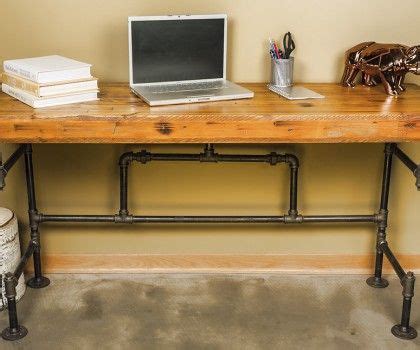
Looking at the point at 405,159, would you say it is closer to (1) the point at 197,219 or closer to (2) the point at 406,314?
(2) the point at 406,314

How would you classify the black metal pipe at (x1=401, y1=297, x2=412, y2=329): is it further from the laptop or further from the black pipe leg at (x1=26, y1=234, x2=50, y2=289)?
the black pipe leg at (x1=26, y1=234, x2=50, y2=289)

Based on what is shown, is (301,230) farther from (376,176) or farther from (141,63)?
(141,63)

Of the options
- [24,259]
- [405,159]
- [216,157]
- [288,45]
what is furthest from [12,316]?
[405,159]

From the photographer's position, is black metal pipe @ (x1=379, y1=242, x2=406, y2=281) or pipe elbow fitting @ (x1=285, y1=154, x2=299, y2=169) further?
pipe elbow fitting @ (x1=285, y1=154, x2=299, y2=169)

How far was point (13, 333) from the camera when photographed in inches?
90.3

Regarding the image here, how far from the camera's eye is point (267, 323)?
2.38 meters

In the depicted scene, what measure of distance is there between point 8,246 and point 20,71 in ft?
2.23

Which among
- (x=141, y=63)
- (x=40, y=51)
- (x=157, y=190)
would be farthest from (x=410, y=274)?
(x=40, y=51)

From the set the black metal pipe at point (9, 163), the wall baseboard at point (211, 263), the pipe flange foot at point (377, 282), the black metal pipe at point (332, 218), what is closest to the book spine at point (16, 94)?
the black metal pipe at point (9, 163)

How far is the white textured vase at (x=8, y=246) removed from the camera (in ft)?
7.97

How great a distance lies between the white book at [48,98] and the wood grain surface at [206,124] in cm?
3

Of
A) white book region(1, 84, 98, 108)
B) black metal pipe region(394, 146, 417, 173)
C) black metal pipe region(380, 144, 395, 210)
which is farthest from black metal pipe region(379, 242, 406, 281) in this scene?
white book region(1, 84, 98, 108)

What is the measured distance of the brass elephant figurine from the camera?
2229mm

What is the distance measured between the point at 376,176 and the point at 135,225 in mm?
965
